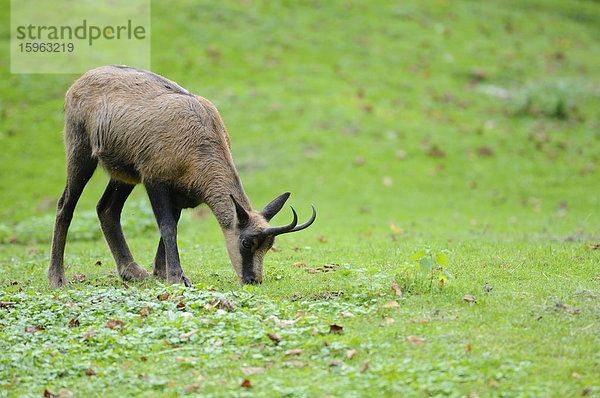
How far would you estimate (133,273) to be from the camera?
9.16 metres

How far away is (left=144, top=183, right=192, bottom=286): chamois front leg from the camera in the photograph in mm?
8250

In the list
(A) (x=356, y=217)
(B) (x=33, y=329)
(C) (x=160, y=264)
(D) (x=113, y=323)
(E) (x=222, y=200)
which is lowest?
(A) (x=356, y=217)

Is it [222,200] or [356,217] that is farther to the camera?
[356,217]

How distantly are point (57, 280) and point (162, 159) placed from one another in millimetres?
2392

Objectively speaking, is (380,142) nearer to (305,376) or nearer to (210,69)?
(210,69)

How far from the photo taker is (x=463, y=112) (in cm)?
2195

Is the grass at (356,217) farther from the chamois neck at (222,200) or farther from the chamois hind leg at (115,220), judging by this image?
the chamois neck at (222,200)

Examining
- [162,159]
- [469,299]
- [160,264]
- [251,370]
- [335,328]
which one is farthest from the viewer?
[160,264]

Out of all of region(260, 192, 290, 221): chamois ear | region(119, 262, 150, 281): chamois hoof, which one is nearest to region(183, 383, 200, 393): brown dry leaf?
region(260, 192, 290, 221): chamois ear

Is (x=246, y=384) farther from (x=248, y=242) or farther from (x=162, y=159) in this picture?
(x=162, y=159)

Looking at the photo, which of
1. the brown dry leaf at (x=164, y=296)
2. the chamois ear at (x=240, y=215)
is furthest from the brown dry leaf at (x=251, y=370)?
the chamois ear at (x=240, y=215)

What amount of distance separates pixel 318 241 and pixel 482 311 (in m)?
5.75

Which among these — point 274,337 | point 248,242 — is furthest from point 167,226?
point 274,337

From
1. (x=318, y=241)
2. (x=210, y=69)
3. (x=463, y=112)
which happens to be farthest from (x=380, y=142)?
(x=318, y=241)
